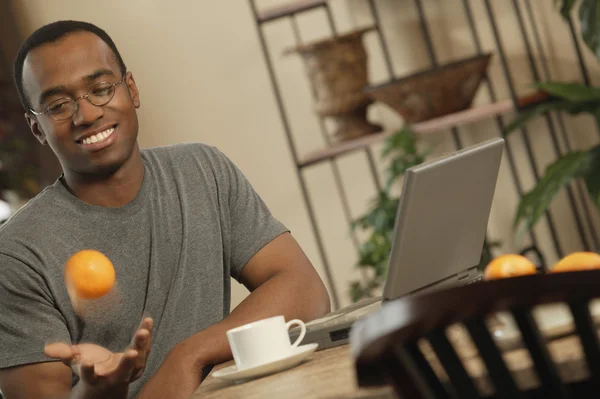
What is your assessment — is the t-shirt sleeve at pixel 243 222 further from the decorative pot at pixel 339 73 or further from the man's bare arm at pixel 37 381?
the decorative pot at pixel 339 73

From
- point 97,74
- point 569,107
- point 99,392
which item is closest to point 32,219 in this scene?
point 97,74

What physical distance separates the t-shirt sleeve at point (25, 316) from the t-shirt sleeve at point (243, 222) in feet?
1.30

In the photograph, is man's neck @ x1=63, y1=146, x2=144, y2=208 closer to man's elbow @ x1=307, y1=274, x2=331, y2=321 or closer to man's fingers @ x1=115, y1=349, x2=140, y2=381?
man's elbow @ x1=307, y1=274, x2=331, y2=321

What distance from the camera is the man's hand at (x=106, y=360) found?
4.35 feet

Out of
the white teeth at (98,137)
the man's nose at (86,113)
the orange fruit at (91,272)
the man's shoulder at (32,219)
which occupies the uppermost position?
the man's nose at (86,113)

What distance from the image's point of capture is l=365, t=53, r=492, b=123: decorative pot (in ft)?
9.59

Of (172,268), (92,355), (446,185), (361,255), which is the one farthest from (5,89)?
(446,185)

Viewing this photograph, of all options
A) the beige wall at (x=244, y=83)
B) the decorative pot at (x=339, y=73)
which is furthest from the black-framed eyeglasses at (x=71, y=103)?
the beige wall at (x=244, y=83)

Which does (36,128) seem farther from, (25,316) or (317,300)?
(317,300)

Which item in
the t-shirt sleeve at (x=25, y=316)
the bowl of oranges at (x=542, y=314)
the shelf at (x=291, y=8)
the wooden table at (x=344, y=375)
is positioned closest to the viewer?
the wooden table at (x=344, y=375)

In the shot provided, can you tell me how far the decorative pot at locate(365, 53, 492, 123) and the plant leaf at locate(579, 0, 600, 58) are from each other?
364 millimetres

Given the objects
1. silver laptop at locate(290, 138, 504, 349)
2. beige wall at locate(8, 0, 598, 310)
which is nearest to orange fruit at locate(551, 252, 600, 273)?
silver laptop at locate(290, 138, 504, 349)

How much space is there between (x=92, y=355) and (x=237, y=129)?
225cm

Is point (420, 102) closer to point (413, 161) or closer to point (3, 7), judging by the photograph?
point (413, 161)
